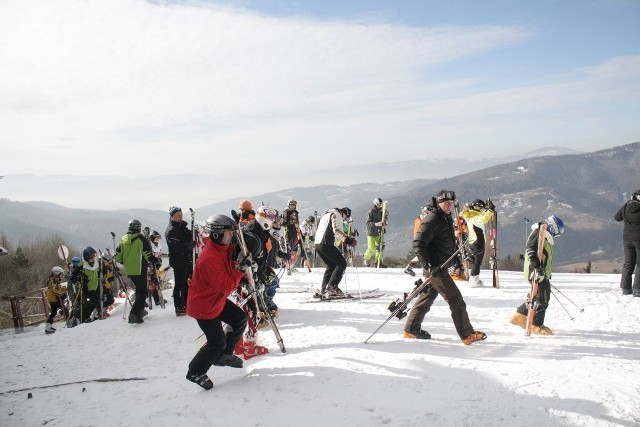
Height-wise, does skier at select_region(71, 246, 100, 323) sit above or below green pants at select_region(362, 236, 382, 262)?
below

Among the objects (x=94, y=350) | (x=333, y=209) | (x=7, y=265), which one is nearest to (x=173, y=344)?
(x=94, y=350)

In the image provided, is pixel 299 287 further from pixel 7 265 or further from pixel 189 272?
pixel 7 265

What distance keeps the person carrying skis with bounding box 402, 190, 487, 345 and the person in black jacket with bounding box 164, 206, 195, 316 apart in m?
5.21

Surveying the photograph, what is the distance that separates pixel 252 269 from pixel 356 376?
2.04 m

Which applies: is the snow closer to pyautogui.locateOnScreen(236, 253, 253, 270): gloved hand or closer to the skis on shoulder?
pyautogui.locateOnScreen(236, 253, 253, 270): gloved hand

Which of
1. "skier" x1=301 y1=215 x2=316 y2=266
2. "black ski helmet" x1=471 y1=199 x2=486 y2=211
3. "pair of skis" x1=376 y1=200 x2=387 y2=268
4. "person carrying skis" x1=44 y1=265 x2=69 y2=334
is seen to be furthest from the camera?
"skier" x1=301 y1=215 x2=316 y2=266

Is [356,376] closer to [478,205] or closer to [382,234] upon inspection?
[478,205]

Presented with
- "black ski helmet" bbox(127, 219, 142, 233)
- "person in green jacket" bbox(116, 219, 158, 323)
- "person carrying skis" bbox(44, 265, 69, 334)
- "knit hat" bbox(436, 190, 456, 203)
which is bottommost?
"person carrying skis" bbox(44, 265, 69, 334)

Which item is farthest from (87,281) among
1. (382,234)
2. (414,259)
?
(382,234)

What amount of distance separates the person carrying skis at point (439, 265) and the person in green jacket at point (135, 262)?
20.3 ft

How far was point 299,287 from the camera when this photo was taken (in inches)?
492

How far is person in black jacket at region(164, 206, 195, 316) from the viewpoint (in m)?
9.27

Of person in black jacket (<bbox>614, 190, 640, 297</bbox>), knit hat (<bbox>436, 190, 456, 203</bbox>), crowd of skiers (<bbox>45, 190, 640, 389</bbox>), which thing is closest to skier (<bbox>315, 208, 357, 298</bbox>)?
crowd of skiers (<bbox>45, 190, 640, 389</bbox>)

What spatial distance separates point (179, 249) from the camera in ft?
30.6
